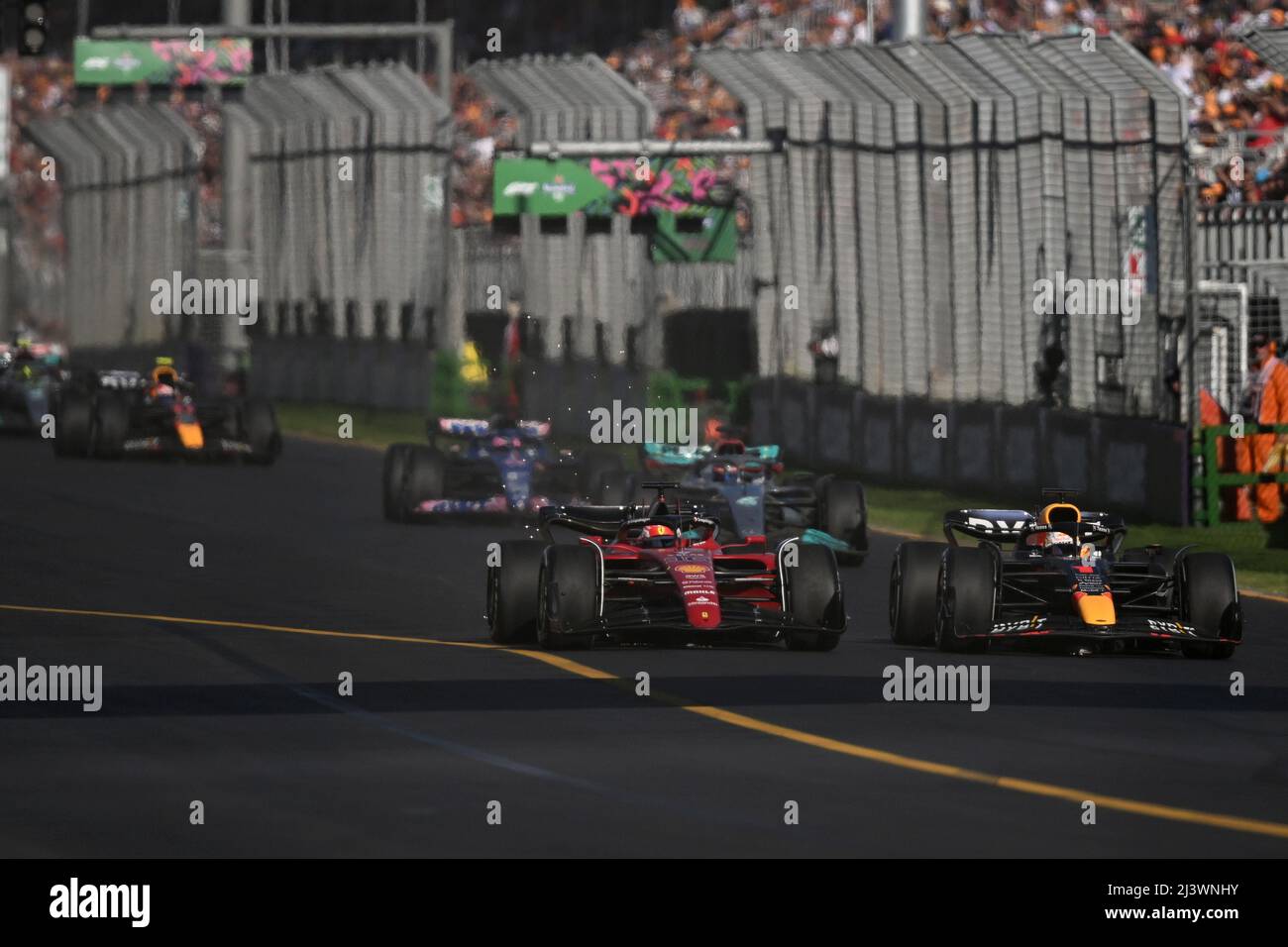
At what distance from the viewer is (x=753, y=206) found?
34781mm

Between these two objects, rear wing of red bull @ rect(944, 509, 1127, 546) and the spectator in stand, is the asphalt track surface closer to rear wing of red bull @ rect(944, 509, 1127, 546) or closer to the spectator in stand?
rear wing of red bull @ rect(944, 509, 1127, 546)

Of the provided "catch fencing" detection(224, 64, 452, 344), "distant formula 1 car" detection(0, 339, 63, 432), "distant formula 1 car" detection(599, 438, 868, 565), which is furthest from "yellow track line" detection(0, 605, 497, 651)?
"catch fencing" detection(224, 64, 452, 344)

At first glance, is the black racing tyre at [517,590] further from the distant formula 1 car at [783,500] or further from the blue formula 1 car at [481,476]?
the blue formula 1 car at [481,476]

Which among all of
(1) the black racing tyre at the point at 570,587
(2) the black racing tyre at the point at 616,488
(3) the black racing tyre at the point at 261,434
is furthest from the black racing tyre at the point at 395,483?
(1) the black racing tyre at the point at 570,587

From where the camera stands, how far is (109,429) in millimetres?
33375

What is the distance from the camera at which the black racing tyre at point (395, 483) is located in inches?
1025

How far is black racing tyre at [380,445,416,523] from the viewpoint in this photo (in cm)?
2605

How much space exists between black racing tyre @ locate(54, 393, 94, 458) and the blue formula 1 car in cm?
820

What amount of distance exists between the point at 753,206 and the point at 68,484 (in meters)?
9.14

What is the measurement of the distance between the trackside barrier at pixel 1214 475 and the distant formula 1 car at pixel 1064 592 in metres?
7.75

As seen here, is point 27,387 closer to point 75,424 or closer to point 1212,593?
point 75,424

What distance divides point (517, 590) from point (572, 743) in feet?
12.9
